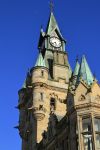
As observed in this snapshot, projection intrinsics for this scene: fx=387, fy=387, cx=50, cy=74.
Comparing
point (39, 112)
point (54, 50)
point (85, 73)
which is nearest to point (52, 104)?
point (39, 112)

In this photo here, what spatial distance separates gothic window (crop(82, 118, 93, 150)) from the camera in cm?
4309

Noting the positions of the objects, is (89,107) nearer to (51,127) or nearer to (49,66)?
(51,127)

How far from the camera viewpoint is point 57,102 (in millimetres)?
66812

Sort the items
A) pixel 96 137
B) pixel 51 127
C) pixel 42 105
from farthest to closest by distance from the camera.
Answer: pixel 42 105 < pixel 51 127 < pixel 96 137

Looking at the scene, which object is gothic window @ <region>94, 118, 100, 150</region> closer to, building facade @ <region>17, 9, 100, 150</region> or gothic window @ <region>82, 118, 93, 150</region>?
building facade @ <region>17, 9, 100, 150</region>

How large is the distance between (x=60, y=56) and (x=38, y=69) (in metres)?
10.3

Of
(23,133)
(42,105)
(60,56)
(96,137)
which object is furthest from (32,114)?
(96,137)

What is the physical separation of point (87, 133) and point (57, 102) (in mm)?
22993

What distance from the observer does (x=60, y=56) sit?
7581 centimetres

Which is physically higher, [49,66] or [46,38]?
[46,38]

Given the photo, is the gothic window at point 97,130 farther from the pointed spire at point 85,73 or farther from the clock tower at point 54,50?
the clock tower at point 54,50

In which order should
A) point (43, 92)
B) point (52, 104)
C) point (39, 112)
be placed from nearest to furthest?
point (39, 112)
point (43, 92)
point (52, 104)

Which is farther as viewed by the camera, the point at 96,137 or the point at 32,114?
the point at 32,114

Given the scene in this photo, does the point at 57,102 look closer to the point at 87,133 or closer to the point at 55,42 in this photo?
the point at 55,42
